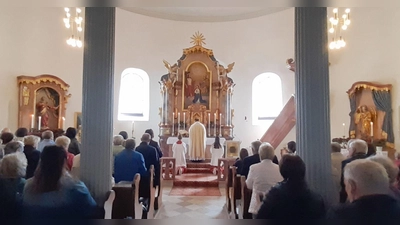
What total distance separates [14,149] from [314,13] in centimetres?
376

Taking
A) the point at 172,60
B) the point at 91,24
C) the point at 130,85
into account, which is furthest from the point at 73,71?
the point at 91,24

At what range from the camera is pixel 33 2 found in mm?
1192

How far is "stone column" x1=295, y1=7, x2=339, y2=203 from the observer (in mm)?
3068

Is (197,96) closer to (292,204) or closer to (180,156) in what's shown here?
(180,156)

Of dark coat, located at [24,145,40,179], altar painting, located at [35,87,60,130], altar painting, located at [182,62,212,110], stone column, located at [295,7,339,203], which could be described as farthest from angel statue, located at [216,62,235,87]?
stone column, located at [295,7,339,203]

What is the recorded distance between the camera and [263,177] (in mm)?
3652

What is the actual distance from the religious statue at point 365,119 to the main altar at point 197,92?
487cm

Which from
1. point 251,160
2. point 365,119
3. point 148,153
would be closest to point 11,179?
point 148,153

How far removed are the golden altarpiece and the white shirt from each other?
311 inches

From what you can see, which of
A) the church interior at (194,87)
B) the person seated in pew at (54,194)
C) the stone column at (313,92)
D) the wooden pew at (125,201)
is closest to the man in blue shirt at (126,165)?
the church interior at (194,87)

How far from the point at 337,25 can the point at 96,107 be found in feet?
31.6

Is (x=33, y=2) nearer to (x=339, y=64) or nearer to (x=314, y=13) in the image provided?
(x=314, y=13)

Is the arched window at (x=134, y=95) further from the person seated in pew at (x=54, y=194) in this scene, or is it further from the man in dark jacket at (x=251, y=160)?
the person seated in pew at (x=54, y=194)

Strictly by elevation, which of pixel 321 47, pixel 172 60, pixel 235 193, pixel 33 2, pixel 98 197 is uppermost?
pixel 172 60
